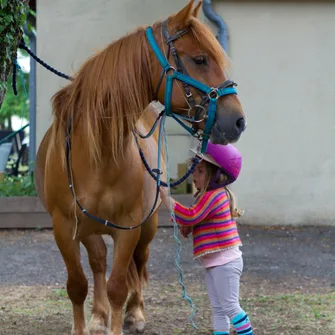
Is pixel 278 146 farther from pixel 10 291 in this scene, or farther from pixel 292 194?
pixel 10 291

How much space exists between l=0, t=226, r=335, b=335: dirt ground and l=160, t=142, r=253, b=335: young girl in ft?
2.58

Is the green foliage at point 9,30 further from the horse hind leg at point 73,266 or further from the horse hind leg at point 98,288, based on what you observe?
the horse hind leg at point 98,288

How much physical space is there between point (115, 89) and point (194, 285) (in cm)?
324

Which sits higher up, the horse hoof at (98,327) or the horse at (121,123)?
the horse at (121,123)

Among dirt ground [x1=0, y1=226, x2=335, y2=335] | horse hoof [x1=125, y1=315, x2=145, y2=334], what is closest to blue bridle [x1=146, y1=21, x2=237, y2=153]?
horse hoof [x1=125, y1=315, x2=145, y2=334]

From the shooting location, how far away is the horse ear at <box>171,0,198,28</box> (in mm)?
3766

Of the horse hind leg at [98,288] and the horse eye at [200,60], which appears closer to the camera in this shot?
the horse eye at [200,60]

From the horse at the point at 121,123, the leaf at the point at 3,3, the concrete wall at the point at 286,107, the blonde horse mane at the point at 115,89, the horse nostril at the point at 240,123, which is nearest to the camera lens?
the horse nostril at the point at 240,123

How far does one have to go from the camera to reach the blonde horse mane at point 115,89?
3896 millimetres

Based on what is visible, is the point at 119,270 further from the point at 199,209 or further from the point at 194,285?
the point at 194,285

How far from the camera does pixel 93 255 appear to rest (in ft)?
16.8

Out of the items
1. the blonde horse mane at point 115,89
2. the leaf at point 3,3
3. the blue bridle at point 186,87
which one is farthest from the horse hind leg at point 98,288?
the leaf at point 3,3

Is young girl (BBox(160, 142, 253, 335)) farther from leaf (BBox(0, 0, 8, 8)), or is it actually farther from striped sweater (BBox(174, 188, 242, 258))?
leaf (BBox(0, 0, 8, 8))

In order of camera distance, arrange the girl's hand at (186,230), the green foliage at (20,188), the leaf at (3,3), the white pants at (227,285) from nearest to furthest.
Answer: the leaf at (3,3), the white pants at (227,285), the girl's hand at (186,230), the green foliage at (20,188)
